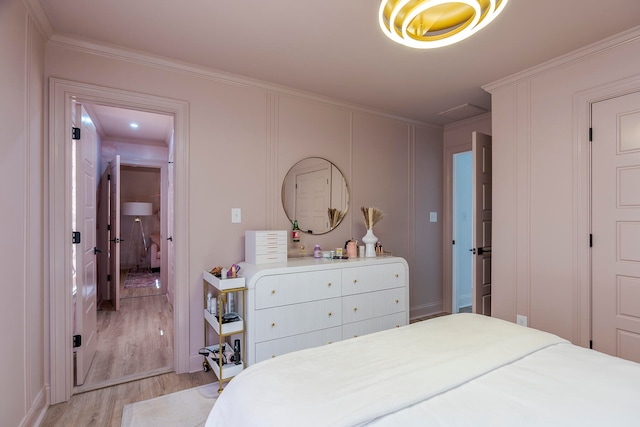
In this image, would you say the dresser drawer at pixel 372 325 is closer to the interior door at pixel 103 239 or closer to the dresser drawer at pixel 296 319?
the dresser drawer at pixel 296 319

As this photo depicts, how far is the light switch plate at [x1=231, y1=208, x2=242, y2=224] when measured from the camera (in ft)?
9.25

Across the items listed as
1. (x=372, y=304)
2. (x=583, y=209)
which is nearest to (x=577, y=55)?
(x=583, y=209)

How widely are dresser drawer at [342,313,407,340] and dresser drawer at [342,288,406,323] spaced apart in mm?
36

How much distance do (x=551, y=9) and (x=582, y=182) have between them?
4.05 feet

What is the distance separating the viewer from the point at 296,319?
2.44 metres

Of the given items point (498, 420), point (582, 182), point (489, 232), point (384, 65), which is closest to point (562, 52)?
point (582, 182)

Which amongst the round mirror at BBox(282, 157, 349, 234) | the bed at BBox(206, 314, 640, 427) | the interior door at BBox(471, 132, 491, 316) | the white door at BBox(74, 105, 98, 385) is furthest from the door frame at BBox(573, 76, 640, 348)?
the white door at BBox(74, 105, 98, 385)

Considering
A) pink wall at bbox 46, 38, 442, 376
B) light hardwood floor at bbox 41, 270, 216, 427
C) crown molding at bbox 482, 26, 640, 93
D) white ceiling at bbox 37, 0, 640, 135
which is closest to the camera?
white ceiling at bbox 37, 0, 640, 135

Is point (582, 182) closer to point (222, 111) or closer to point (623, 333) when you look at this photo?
point (623, 333)

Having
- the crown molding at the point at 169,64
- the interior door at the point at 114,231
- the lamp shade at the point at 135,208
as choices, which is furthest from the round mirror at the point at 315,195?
the lamp shade at the point at 135,208

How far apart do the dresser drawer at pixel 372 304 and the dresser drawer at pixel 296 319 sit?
3.5 inches

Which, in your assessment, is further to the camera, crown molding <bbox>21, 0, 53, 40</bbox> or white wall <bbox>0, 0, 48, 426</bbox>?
crown molding <bbox>21, 0, 53, 40</bbox>

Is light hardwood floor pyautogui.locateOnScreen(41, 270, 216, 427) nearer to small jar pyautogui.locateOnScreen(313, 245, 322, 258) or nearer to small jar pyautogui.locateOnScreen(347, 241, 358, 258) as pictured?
small jar pyautogui.locateOnScreen(313, 245, 322, 258)

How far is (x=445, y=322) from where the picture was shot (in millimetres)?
1784
